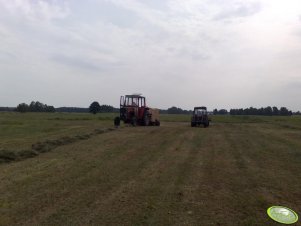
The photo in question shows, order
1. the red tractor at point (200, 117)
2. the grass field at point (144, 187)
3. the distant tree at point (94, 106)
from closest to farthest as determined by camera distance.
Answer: the grass field at point (144, 187) → the red tractor at point (200, 117) → the distant tree at point (94, 106)

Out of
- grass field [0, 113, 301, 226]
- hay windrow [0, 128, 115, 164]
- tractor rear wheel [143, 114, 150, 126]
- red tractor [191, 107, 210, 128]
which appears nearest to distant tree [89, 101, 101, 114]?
red tractor [191, 107, 210, 128]

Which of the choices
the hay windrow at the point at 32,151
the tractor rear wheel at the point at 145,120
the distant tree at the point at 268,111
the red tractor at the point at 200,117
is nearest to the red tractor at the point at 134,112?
the tractor rear wheel at the point at 145,120

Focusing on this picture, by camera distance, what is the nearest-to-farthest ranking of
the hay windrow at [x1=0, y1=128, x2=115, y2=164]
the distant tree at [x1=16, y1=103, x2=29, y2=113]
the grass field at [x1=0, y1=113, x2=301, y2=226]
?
the grass field at [x1=0, y1=113, x2=301, y2=226]
the hay windrow at [x1=0, y1=128, x2=115, y2=164]
the distant tree at [x1=16, y1=103, x2=29, y2=113]

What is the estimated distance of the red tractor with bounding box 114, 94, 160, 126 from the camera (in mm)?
27000

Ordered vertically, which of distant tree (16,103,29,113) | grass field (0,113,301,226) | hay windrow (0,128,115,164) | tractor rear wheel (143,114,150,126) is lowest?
grass field (0,113,301,226)

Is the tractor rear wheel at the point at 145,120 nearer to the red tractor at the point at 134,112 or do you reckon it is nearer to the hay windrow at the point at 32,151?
the red tractor at the point at 134,112

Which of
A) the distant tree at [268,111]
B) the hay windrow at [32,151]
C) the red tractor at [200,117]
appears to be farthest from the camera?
the distant tree at [268,111]

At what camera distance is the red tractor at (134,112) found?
27.0m

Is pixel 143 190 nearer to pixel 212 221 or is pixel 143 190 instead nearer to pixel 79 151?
pixel 212 221

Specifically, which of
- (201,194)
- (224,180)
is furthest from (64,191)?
(224,180)

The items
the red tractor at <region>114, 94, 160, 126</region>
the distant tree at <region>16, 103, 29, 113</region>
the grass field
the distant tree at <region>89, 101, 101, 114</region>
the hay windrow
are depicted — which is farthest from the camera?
the distant tree at <region>16, 103, 29, 113</region>

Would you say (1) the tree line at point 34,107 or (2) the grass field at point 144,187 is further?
(1) the tree line at point 34,107

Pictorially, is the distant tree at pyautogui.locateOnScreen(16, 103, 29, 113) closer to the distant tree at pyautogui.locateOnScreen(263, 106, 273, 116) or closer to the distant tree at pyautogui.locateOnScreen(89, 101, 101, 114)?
the distant tree at pyautogui.locateOnScreen(89, 101, 101, 114)

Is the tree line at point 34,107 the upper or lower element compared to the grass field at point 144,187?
upper
